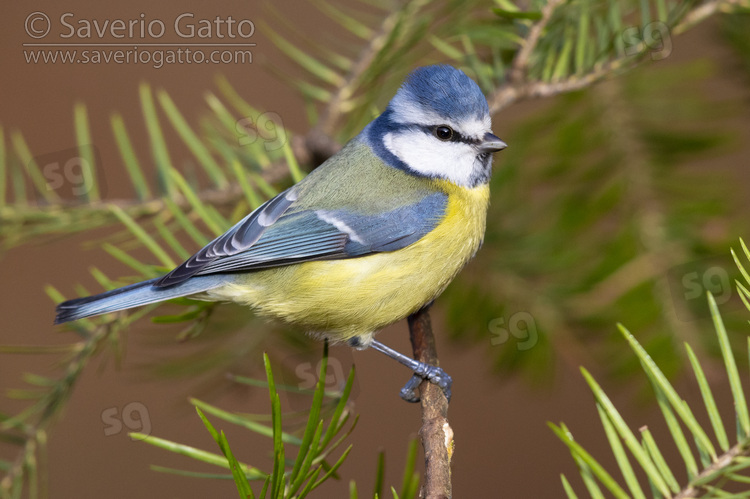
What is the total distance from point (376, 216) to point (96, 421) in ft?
3.29

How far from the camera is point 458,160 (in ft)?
3.80

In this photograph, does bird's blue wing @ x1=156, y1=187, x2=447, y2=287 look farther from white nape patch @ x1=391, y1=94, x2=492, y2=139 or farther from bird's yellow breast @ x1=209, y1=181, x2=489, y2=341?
white nape patch @ x1=391, y1=94, x2=492, y2=139

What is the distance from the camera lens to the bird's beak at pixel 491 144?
1.07 meters

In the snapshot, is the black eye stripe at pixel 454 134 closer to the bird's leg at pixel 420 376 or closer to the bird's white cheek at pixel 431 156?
the bird's white cheek at pixel 431 156

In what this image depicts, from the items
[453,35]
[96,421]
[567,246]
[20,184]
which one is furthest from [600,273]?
[96,421]

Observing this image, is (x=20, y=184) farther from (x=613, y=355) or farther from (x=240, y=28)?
(x=613, y=355)

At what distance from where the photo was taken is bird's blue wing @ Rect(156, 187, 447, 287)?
1.02 meters

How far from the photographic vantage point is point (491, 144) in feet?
3.56

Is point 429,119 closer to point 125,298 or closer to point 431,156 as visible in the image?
point 431,156

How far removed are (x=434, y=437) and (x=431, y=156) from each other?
644 millimetres

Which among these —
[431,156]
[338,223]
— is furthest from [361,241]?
[431,156]

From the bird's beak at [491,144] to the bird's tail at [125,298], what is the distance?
0.51m

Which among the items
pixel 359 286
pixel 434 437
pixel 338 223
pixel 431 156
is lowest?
pixel 434 437

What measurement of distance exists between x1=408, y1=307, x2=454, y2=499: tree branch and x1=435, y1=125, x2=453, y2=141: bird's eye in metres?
0.39
